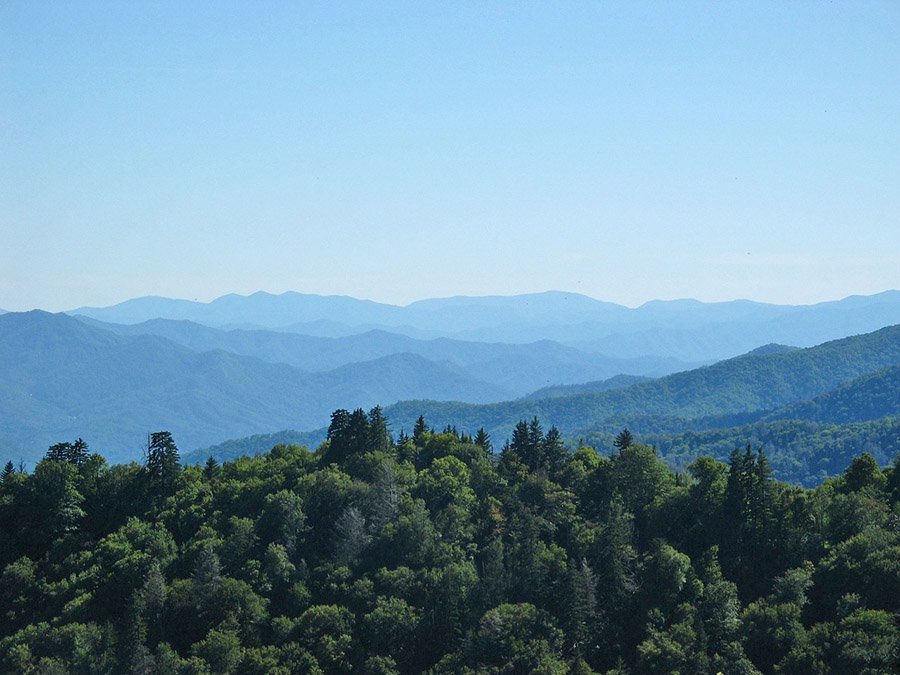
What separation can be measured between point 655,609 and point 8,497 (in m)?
59.6

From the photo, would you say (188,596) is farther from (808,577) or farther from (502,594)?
(808,577)

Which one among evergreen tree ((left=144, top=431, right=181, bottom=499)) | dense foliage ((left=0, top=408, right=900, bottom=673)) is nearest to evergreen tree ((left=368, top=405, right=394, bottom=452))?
dense foliage ((left=0, top=408, right=900, bottom=673))

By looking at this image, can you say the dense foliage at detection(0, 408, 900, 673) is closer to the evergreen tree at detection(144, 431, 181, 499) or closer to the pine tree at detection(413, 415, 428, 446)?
the evergreen tree at detection(144, 431, 181, 499)

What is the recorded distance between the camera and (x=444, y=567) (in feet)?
228

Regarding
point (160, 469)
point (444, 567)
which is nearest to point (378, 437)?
point (160, 469)

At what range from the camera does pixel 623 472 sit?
80125 millimetres

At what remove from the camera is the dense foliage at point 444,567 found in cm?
5981

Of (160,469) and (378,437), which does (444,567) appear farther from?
(160,469)

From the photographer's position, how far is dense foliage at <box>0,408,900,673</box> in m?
59.8

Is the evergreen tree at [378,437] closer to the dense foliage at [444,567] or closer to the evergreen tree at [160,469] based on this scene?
the dense foliage at [444,567]

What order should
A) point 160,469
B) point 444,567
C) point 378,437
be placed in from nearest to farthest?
point 444,567
point 160,469
point 378,437

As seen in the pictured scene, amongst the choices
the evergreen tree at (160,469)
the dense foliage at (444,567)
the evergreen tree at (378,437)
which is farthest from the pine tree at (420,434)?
the evergreen tree at (160,469)

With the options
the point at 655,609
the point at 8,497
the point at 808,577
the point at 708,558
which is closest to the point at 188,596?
the point at 8,497

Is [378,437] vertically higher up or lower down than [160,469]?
higher up
